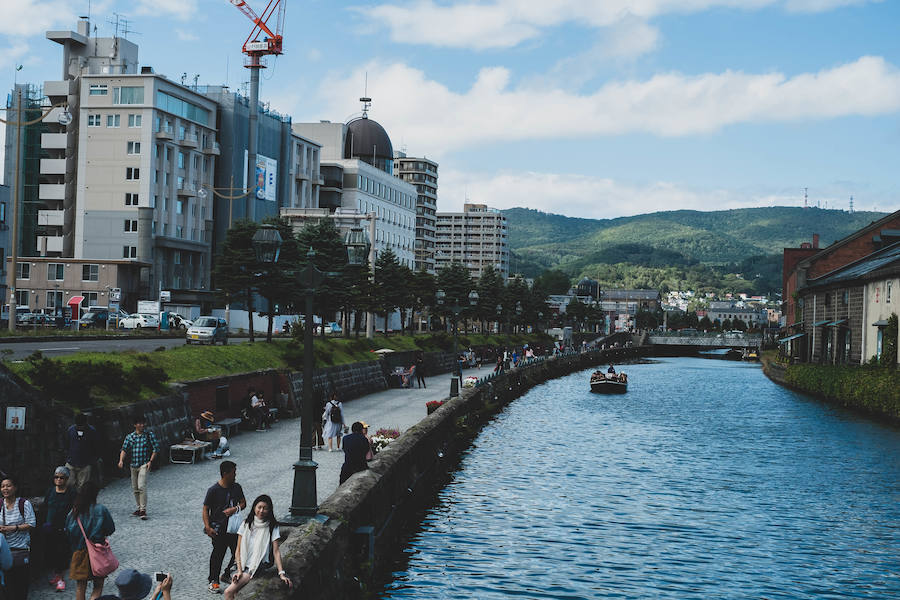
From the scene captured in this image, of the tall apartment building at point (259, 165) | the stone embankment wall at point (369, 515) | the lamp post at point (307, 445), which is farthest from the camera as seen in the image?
the tall apartment building at point (259, 165)

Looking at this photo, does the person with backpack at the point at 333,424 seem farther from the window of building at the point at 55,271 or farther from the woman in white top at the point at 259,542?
the window of building at the point at 55,271

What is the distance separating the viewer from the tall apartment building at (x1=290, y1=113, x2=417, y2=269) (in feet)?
452

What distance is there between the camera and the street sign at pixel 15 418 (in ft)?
62.2

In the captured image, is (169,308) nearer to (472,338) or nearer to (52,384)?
(472,338)

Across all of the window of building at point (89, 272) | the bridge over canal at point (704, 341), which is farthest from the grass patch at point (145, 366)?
the bridge over canal at point (704, 341)

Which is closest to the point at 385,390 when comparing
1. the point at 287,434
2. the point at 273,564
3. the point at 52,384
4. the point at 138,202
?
the point at 287,434

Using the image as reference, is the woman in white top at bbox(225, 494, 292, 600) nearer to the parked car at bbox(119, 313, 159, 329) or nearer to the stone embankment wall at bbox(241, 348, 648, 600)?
the stone embankment wall at bbox(241, 348, 648, 600)

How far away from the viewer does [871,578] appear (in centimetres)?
2073

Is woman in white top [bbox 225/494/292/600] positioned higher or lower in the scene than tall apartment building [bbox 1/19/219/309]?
lower

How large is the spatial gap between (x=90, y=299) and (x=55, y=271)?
167 inches

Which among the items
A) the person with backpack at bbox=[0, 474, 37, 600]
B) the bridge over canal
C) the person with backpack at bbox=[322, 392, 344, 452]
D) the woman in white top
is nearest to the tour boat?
the person with backpack at bbox=[322, 392, 344, 452]

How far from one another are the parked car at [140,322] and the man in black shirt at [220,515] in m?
57.2

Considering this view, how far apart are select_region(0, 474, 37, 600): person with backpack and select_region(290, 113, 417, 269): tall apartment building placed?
114940mm

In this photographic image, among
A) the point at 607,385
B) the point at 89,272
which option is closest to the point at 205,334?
the point at 607,385
